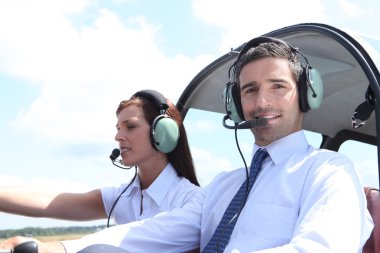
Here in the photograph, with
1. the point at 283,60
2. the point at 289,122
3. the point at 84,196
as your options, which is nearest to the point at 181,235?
the point at 289,122

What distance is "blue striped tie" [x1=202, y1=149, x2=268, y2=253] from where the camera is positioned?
228 centimetres

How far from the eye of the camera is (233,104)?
2.54 meters

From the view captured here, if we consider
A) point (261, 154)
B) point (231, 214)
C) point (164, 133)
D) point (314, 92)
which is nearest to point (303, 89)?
point (314, 92)

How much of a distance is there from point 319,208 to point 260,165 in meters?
0.48

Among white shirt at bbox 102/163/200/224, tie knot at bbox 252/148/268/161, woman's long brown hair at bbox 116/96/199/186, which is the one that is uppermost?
woman's long brown hair at bbox 116/96/199/186

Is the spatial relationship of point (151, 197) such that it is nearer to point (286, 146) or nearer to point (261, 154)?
point (261, 154)

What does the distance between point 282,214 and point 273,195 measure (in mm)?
95

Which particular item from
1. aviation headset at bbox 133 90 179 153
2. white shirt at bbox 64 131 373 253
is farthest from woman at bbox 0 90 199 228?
white shirt at bbox 64 131 373 253

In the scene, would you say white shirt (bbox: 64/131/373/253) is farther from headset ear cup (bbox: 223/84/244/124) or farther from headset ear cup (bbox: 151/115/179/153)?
headset ear cup (bbox: 151/115/179/153)

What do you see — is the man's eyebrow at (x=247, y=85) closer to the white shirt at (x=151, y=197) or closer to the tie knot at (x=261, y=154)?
the tie knot at (x=261, y=154)

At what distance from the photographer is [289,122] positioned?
7.45 feet

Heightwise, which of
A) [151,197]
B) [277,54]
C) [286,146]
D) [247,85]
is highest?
[277,54]

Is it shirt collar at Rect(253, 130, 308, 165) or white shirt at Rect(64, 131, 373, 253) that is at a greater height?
shirt collar at Rect(253, 130, 308, 165)

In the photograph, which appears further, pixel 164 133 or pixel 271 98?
pixel 164 133
